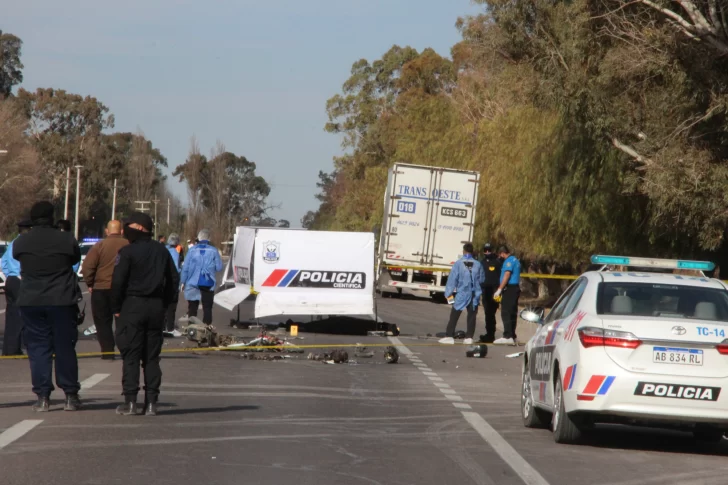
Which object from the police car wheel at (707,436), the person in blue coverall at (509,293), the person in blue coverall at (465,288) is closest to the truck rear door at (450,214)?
the person in blue coverall at (509,293)

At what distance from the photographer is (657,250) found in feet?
116

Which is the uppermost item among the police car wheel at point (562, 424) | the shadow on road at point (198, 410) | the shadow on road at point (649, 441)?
the police car wheel at point (562, 424)

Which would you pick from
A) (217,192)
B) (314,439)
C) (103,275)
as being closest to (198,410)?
(314,439)

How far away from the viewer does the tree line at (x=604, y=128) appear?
84.6 ft

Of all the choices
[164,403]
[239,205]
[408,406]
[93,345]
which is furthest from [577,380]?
[239,205]

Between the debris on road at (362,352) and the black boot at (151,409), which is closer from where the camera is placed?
the black boot at (151,409)

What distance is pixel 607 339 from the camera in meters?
9.53

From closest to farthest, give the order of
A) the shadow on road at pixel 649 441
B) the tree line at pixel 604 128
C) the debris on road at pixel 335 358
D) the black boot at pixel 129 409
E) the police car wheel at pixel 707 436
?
the shadow on road at pixel 649 441, the black boot at pixel 129 409, the police car wheel at pixel 707 436, the debris on road at pixel 335 358, the tree line at pixel 604 128

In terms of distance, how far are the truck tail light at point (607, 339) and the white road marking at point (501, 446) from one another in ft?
3.41

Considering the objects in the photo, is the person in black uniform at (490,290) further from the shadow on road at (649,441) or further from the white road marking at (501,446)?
the shadow on road at (649,441)

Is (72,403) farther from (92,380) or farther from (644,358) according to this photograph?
(644,358)

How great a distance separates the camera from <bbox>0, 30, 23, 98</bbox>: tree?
102 m

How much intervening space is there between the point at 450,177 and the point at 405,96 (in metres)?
43.5

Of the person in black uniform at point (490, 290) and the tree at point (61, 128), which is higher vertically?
the tree at point (61, 128)
